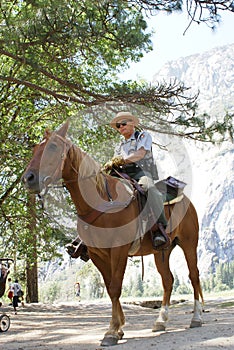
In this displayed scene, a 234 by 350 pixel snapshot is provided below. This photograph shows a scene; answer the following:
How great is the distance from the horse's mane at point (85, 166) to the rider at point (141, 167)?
1.79 feet

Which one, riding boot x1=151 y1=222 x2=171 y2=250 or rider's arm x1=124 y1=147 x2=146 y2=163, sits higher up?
rider's arm x1=124 y1=147 x2=146 y2=163

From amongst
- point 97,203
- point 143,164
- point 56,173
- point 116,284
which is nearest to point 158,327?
point 116,284

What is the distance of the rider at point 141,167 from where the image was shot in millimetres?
6605

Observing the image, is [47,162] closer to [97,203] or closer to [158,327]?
[97,203]

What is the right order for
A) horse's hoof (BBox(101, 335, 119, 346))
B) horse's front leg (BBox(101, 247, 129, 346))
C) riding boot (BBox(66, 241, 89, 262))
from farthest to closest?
riding boot (BBox(66, 241, 89, 262)) → horse's front leg (BBox(101, 247, 129, 346)) → horse's hoof (BBox(101, 335, 119, 346))

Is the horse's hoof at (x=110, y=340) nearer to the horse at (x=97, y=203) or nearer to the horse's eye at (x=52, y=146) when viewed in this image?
the horse at (x=97, y=203)

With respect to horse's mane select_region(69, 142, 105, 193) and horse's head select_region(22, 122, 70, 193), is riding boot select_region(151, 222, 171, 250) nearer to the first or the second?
horse's mane select_region(69, 142, 105, 193)

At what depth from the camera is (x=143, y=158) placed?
6.80m

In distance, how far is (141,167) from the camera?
22.6 feet

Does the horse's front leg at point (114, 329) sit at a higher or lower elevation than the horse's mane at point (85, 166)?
lower

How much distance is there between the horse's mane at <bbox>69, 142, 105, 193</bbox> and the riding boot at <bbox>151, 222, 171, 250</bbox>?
3.07ft

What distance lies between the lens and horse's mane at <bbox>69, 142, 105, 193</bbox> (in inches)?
239

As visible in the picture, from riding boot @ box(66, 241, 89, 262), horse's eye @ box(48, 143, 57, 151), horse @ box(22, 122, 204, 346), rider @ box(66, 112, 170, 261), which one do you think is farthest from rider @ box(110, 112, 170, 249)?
horse's eye @ box(48, 143, 57, 151)

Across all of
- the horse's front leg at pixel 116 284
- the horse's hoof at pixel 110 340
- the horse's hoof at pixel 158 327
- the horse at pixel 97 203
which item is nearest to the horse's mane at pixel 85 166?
the horse at pixel 97 203
